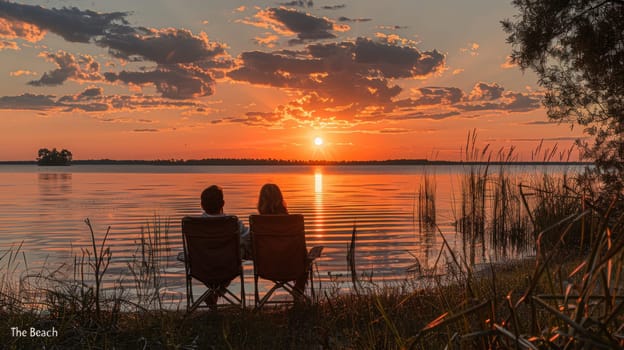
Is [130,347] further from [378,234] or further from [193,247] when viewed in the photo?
[378,234]

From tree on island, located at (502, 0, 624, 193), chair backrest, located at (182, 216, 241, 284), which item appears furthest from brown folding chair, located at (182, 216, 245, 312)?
tree on island, located at (502, 0, 624, 193)

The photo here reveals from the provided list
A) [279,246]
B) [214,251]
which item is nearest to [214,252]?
[214,251]

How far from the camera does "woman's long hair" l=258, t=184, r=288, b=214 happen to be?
20.2 feet

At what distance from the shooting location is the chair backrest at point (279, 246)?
570cm

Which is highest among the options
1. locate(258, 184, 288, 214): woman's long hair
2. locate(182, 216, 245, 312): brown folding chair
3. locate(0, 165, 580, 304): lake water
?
locate(258, 184, 288, 214): woman's long hair

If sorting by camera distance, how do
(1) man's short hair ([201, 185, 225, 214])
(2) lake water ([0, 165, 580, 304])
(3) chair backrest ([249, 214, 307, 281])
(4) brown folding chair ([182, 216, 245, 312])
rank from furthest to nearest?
(2) lake water ([0, 165, 580, 304]), (1) man's short hair ([201, 185, 225, 214]), (3) chair backrest ([249, 214, 307, 281]), (4) brown folding chair ([182, 216, 245, 312])

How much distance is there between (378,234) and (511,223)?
3.60 metres

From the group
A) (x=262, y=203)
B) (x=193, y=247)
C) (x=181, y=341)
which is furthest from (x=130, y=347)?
(x=262, y=203)

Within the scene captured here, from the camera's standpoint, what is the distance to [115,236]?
14.1 meters

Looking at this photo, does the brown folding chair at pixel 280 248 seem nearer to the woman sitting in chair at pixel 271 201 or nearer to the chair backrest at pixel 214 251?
the chair backrest at pixel 214 251

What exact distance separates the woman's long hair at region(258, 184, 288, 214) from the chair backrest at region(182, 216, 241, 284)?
65 cm

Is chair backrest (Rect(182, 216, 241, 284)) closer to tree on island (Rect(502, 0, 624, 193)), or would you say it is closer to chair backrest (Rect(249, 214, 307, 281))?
chair backrest (Rect(249, 214, 307, 281))

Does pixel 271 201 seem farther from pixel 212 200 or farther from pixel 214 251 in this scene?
pixel 214 251

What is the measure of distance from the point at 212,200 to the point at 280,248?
3.24ft
